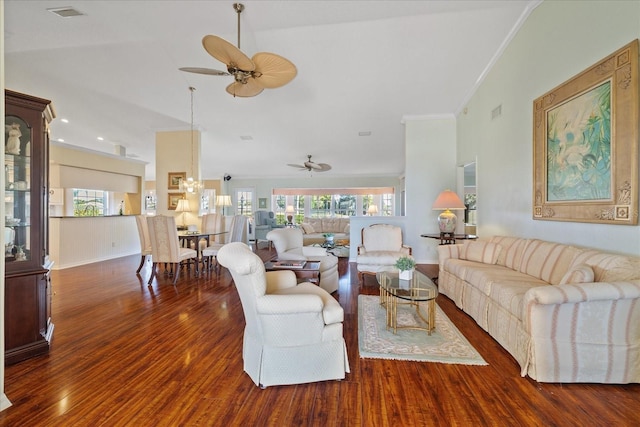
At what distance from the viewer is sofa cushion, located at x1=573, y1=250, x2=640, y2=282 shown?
183cm

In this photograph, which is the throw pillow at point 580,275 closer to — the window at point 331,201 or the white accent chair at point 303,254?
the white accent chair at point 303,254

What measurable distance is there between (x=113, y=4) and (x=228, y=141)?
190 inches

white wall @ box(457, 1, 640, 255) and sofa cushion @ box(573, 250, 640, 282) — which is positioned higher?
white wall @ box(457, 1, 640, 255)

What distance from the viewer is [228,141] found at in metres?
7.30

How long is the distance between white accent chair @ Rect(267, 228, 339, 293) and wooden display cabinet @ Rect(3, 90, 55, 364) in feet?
8.30

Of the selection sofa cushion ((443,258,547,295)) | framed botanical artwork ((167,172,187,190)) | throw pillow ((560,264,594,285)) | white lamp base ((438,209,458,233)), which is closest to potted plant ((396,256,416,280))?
sofa cushion ((443,258,547,295))

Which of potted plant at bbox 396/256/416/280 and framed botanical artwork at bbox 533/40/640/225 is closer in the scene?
framed botanical artwork at bbox 533/40/640/225

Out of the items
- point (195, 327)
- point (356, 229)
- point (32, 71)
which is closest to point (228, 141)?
point (32, 71)

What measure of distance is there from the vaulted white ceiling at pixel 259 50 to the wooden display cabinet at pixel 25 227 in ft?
4.19

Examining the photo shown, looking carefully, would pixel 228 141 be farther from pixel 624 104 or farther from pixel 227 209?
pixel 624 104

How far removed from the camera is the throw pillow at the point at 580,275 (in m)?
1.90

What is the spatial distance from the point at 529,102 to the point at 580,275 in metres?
2.23

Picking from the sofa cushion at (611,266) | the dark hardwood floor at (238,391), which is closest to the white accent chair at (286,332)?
the dark hardwood floor at (238,391)

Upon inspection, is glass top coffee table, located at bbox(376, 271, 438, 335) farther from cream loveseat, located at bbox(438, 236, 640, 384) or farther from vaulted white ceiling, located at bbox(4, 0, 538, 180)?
vaulted white ceiling, located at bbox(4, 0, 538, 180)
